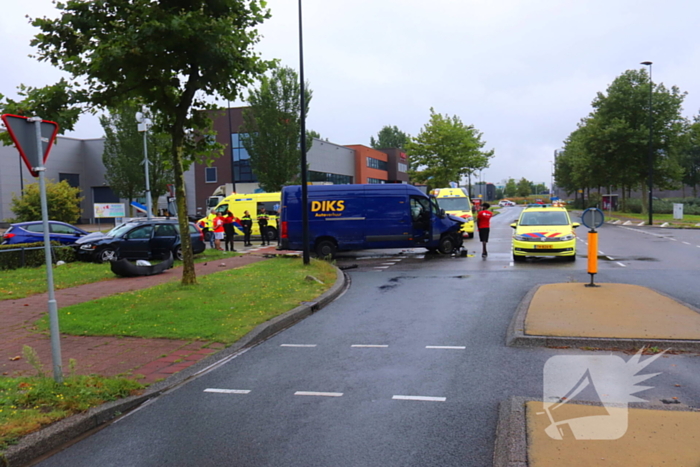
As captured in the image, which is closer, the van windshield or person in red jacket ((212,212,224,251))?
person in red jacket ((212,212,224,251))

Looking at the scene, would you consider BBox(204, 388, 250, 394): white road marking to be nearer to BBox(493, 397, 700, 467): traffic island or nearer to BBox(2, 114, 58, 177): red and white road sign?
BBox(493, 397, 700, 467): traffic island

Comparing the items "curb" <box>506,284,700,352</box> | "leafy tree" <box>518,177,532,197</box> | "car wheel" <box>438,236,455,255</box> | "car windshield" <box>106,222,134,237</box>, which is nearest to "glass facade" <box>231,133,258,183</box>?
"car windshield" <box>106,222,134,237</box>

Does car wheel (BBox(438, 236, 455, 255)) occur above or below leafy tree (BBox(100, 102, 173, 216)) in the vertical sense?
below

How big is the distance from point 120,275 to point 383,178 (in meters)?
74.1

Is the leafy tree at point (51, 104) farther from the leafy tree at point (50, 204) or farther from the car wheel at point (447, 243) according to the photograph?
the leafy tree at point (50, 204)

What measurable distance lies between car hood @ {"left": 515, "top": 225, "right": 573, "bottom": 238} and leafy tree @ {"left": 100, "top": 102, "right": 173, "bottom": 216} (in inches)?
1423

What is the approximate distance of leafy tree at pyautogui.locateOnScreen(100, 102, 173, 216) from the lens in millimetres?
48375

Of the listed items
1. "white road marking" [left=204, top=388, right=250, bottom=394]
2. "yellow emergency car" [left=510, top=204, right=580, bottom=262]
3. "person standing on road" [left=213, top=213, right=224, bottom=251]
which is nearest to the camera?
"white road marking" [left=204, top=388, right=250, bottom=394]

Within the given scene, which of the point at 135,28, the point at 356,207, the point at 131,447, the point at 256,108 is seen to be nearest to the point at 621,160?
the point at 256,108

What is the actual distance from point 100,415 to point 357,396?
2.27 meters

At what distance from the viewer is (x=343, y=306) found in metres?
10.7

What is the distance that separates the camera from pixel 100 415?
5.04 metres

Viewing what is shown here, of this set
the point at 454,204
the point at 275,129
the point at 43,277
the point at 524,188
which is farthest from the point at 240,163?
the point at 524,188

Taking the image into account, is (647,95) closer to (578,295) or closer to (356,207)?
(356,207)
